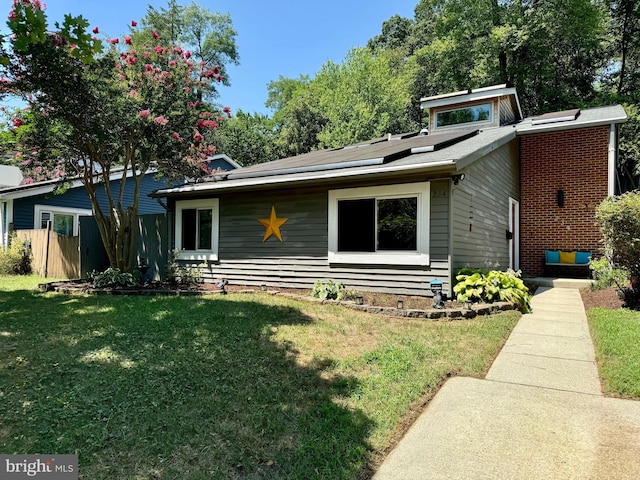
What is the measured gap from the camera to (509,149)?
10.6 m

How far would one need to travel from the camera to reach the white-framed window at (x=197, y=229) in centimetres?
977

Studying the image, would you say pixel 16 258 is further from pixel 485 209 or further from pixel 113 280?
pixel 485 209

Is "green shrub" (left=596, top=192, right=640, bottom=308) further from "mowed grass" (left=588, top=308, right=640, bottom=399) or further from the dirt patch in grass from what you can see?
"mowed grass" (left=588, top=308, right=640, bottom=399)

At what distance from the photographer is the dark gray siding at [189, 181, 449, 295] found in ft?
22.9

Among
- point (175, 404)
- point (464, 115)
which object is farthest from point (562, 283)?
point (175, 404)

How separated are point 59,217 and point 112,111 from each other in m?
7.95

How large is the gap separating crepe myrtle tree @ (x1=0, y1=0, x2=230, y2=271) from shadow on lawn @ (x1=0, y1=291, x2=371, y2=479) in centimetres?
472

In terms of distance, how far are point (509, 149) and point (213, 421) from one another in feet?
34.3

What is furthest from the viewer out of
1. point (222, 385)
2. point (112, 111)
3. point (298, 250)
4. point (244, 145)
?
point (244, 145)

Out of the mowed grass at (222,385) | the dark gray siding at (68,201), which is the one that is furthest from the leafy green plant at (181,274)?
the mowed grass at (222,385)

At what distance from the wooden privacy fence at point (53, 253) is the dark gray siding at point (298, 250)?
4.21 m

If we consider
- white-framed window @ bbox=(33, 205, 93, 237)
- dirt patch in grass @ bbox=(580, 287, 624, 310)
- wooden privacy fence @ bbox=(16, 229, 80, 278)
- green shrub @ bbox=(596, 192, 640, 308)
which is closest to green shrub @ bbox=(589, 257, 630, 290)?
dirt patch in grass @ bbox=(580, 287, 624, 310)

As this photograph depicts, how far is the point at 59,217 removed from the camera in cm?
1395

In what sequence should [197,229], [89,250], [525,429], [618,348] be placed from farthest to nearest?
[89,250], [197,229], [618,348], [525,429]
